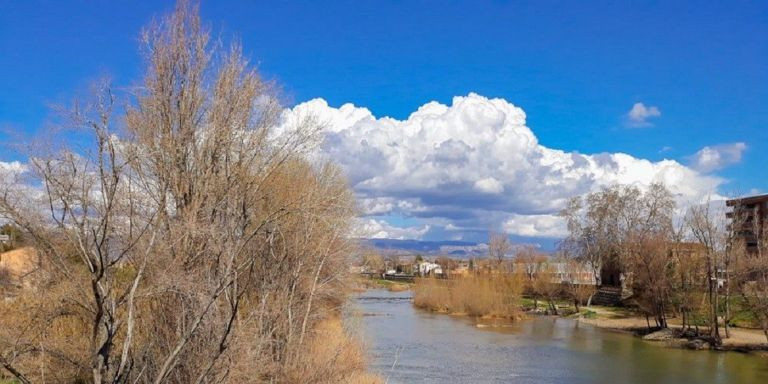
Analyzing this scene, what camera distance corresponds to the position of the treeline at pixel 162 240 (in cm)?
902

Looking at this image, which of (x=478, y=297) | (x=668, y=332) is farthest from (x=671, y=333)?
(x=478, y=297)

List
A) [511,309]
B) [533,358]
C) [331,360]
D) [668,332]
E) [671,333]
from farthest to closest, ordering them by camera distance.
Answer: [511,309] < [668,332] < [671,333] < [533,358] < [331,360]

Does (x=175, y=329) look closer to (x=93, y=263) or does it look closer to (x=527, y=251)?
(x=93, y=263)

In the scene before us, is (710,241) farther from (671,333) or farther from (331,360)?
(331,360)

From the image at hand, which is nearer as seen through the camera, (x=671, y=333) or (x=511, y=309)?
(x=671, y=333)

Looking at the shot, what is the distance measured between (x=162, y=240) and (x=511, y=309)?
47061 millimetres

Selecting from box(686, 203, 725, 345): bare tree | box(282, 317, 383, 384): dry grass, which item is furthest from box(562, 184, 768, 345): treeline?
box(282, 317, 383, 384): dry grass

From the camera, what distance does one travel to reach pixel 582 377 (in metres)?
27.4

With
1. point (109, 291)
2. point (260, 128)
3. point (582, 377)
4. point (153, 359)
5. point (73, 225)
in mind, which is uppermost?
point (260, 128)

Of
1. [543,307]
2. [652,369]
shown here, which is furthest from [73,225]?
[543,307]

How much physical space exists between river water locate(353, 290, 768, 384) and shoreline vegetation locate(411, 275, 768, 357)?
2418 mm

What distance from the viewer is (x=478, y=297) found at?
55531 millimetres

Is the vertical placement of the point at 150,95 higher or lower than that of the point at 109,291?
higher

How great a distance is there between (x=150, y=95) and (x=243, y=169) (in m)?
2.16
